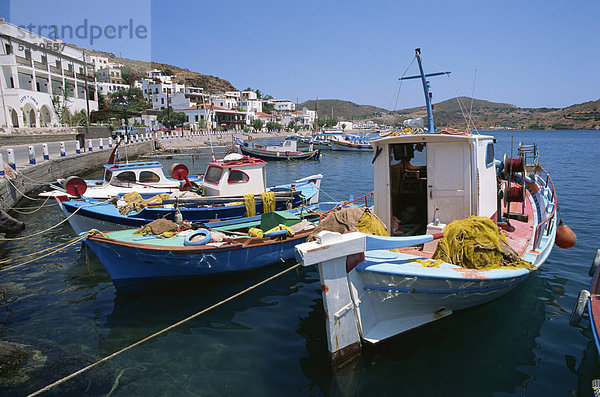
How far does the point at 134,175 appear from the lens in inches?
555

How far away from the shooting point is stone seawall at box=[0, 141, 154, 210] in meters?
14.7

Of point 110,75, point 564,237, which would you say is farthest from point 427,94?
point 110,75

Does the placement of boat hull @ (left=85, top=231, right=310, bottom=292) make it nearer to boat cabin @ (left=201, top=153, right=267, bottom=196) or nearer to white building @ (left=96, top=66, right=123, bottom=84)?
boat cabin @ (left=201, top=153, right=267, bottom=196)

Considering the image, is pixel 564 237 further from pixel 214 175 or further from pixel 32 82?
pixel 32 82

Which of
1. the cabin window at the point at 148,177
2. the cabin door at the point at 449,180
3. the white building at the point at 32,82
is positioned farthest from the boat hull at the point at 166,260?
the white building at the point at 32,82

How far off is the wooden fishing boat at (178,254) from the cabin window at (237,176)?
3735 mm

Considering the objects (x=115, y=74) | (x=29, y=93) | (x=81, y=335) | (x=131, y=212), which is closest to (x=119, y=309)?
(x=81, y=335)

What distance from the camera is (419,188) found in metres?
8.95

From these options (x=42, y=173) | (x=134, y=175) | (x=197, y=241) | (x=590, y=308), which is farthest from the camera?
(x=42, y=173)

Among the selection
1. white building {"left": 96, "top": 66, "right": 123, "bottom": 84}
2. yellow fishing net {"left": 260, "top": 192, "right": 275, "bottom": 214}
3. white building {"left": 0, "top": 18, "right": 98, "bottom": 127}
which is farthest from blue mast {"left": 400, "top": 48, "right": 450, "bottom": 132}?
white building {"left": 96, "top": 66, "right": 123, "bottom": 84}

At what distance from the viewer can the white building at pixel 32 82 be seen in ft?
115

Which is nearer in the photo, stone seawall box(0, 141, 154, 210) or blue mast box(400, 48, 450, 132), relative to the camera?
blue mast box(400, 48, 450, 132)

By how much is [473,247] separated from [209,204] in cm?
771

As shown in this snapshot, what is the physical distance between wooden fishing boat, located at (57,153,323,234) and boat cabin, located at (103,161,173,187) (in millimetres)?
2266
